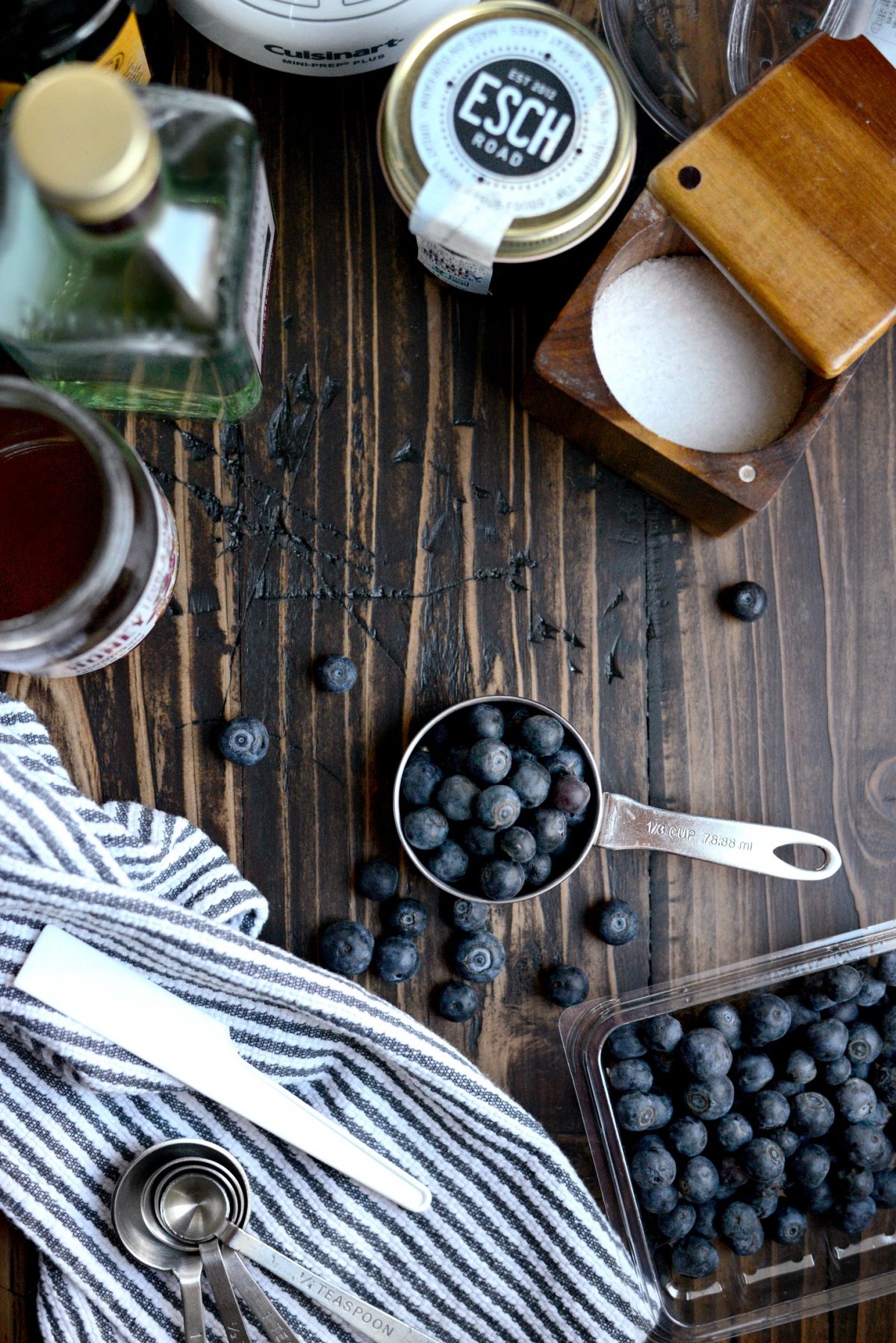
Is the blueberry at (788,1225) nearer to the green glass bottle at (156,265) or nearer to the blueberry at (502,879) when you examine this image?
the blueberry at (502,879)

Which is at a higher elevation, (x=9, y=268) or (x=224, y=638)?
(x=9, y=268)

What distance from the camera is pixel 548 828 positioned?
0.71m

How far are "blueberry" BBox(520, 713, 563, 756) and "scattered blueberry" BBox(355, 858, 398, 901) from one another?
0.42 feet

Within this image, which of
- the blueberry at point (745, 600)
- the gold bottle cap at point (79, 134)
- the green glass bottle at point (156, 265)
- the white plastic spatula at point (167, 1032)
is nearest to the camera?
the gold bottle cap at point (79, 134)

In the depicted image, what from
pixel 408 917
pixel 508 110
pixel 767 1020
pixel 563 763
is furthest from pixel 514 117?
pixel 767 1020

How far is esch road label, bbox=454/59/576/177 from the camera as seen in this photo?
0.60 meters

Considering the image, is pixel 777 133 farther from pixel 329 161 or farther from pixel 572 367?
pixel 329 161

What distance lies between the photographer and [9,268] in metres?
0.58

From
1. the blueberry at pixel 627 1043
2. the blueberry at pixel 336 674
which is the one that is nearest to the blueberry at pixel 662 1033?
the blueberry at pixel 627 1043

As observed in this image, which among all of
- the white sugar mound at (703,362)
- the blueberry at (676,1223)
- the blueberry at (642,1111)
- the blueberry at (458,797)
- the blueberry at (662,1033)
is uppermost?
the white sugar mound at (703,362)

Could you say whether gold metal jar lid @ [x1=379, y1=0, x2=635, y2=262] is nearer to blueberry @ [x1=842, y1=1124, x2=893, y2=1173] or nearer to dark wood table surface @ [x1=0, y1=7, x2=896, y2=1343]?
dark wood table surface @ [x1=0, y1=7, x2=896, y2=1343]

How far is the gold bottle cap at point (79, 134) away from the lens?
1.31 ft

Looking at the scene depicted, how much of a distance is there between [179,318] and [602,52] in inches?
11.4

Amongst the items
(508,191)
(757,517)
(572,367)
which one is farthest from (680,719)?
(508,191)
